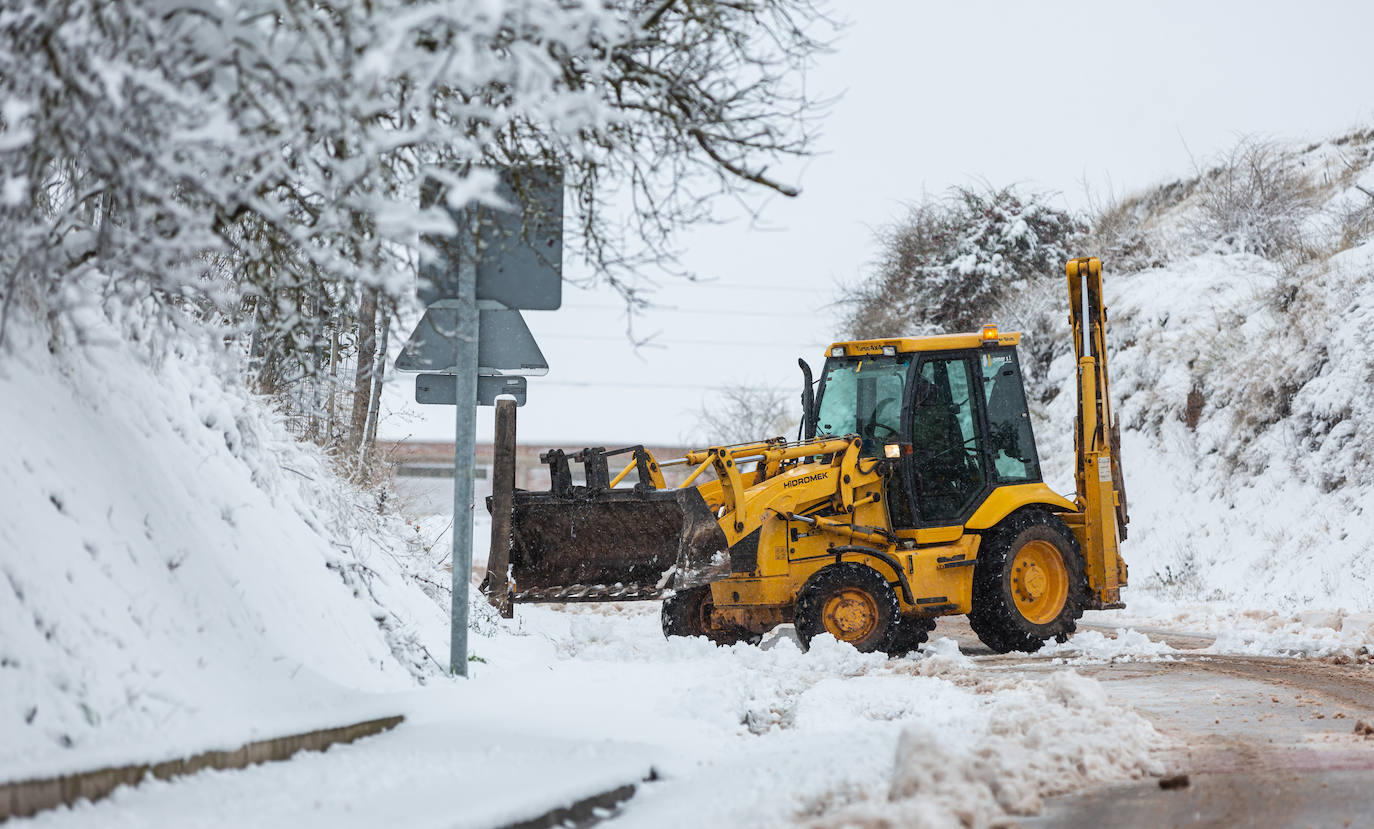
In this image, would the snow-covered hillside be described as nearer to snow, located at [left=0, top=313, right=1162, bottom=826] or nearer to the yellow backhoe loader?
the yellow backhoe loader

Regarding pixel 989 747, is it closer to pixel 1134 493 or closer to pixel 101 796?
pixel 101 796

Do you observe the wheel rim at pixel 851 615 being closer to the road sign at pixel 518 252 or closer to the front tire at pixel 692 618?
the front tire at pixel 692 618

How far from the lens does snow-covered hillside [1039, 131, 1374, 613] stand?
57.3ft

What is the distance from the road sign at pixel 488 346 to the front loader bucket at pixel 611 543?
3280 millimetres

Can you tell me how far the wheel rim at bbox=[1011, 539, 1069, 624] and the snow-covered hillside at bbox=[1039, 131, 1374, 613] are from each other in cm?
468

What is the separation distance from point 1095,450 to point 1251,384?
10564mm

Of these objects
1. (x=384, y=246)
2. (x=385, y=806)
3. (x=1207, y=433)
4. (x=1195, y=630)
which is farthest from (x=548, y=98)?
(x=1207, y=433)

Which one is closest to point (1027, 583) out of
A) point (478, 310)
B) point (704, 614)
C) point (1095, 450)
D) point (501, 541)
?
point (1095, 450)

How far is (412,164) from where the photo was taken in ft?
21.7

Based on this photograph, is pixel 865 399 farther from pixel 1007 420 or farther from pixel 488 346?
pixel 488 346

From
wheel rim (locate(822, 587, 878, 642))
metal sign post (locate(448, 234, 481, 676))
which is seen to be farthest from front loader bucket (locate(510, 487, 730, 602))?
metal sign post (locate(448, 234, 481, 676))

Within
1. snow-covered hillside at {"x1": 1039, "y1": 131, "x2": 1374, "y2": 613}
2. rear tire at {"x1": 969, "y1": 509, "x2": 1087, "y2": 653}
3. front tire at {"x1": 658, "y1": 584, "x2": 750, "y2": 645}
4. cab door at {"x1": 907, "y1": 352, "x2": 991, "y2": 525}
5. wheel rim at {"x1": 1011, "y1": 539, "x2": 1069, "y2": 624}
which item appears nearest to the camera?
front tire at {"x1": 658, "y1": 584, "x2": 750, "y2": 645}

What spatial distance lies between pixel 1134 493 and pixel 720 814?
761 inches

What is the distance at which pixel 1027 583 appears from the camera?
12.1 m
